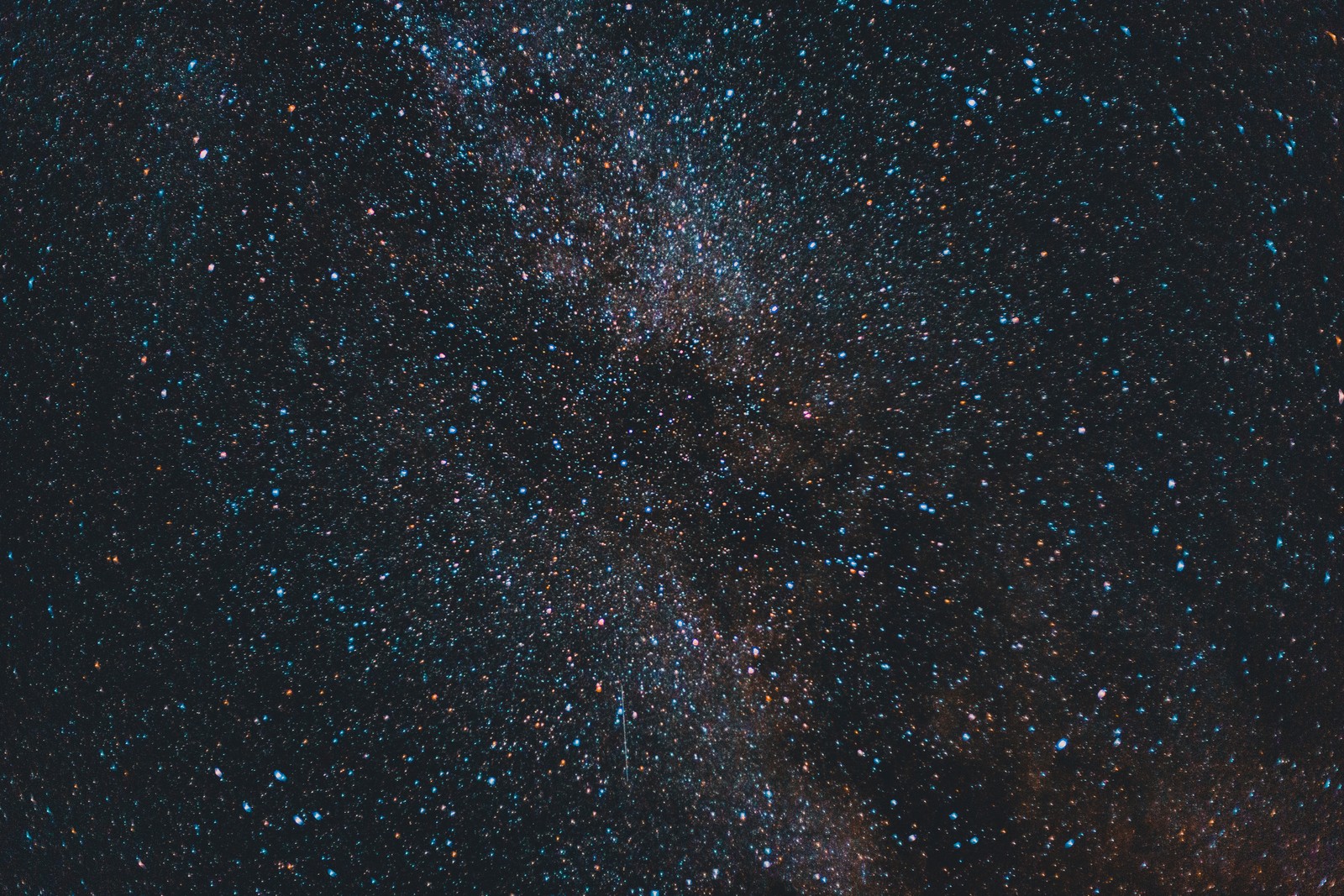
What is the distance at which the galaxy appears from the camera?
0.59 metres

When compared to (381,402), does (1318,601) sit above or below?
below

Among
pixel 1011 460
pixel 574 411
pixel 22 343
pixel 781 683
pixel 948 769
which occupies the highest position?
pixel 22 343

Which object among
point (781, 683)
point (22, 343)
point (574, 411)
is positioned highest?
point (22, 343)

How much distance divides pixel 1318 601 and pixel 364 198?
1033 millimetres

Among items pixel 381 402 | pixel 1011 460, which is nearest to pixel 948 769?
pixel 1011 460

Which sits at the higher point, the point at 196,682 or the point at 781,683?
the point at 196,682

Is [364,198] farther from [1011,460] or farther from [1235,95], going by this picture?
[1235,95]

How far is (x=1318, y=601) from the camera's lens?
0.63 metres

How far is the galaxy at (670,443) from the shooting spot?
1.94 ft

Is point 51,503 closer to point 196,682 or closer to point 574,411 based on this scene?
point 196,682

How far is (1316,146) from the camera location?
613 millimetres

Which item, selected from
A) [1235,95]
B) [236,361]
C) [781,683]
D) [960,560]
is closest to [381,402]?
[236,361]

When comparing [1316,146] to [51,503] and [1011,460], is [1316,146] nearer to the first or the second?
[1011,460]

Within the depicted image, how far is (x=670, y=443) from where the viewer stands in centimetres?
64
